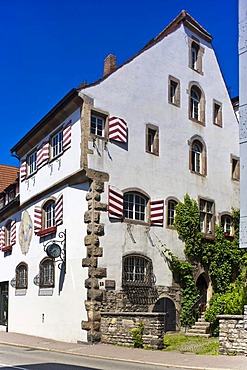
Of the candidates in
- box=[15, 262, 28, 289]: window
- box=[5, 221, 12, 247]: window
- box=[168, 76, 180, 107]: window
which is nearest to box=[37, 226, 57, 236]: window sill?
box=[15, 262, 28, 289]: window

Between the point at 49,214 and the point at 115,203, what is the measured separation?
484 centimetres

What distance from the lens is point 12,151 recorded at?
97.9ft

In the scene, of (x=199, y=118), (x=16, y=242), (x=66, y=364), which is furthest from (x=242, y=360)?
(x=16, y=242)

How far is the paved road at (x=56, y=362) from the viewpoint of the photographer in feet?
46.3

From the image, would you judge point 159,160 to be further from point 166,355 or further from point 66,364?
point 66,364

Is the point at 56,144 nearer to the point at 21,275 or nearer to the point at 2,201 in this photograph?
the point at 21,275

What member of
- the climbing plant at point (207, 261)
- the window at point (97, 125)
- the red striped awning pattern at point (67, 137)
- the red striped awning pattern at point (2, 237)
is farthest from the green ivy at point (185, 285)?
the red striped awning pattern at point (2, 237)

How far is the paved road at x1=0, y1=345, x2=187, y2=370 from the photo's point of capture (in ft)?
46.3

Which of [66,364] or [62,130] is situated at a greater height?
[62,130]

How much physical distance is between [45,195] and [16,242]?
5311 mm

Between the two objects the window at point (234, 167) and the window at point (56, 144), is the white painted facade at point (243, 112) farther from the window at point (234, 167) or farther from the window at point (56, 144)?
the window at point (234, 167)

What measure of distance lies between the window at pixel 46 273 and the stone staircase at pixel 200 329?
249 inches

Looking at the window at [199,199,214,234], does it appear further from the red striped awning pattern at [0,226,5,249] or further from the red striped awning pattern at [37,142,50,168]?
the red striped awning pattern at [0,226,5,249]

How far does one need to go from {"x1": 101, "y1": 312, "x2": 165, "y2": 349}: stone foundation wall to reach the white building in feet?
1.54
